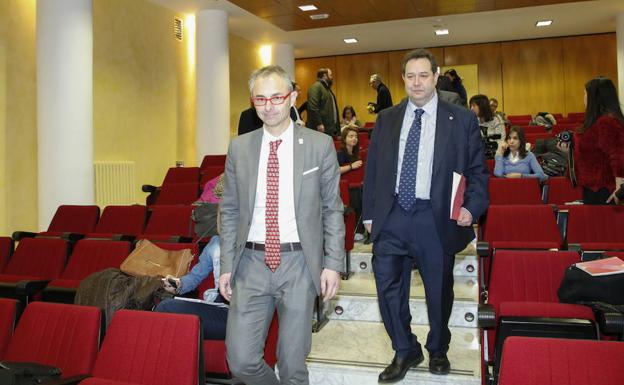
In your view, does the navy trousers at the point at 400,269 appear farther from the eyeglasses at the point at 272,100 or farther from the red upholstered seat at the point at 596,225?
the red upholstered seat at the point at 596,225

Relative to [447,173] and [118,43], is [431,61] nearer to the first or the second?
[447,173]

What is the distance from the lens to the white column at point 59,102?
602 cm

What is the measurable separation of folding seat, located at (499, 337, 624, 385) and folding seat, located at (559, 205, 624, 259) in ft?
6.60

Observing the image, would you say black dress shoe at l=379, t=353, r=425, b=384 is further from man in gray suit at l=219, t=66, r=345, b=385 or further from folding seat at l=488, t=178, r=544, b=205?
folding seat at l=488, t=178, r=544, b=205

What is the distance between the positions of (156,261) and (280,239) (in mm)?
1375

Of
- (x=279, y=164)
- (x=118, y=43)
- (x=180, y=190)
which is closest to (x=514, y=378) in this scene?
(x=279, y=164)

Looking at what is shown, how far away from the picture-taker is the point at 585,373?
1573 millimetres

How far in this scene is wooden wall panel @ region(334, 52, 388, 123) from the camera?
14109mm

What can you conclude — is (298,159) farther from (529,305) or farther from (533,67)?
(533,67)

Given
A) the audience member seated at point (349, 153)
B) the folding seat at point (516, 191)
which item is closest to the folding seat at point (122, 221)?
the audience member seated at point (349, 153)

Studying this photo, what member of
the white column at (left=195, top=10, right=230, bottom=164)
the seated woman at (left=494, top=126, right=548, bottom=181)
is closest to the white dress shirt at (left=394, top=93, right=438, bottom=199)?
the seated woman at (left=494, top=126, right=548, bottom=181)

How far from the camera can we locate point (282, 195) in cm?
203

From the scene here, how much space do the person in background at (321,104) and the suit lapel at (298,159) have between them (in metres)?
5.38

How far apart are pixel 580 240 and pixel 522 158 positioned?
72.6 inches
